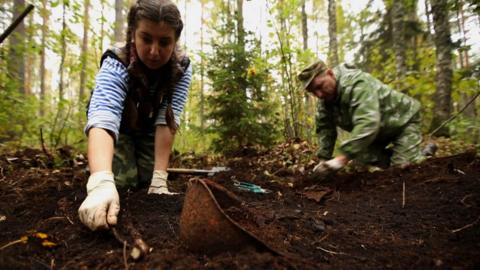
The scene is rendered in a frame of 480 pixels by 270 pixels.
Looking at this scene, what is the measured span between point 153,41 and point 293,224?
1549 mm

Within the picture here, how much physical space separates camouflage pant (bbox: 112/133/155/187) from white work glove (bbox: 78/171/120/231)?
1434 millimetres

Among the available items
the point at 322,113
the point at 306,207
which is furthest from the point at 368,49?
the point at 306,207

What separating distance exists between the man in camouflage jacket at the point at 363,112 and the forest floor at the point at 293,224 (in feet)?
1.34

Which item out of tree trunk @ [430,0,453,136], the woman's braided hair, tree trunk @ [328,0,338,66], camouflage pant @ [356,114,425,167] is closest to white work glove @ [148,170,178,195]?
the woman's braided hair

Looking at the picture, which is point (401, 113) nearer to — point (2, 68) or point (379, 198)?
point (379, 198)

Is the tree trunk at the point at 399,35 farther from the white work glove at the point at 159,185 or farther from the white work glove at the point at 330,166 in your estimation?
the white work glove at the point at 159,185

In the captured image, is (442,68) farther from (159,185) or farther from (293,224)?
(159,185)

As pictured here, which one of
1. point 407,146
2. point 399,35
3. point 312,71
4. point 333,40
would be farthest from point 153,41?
point 333,40

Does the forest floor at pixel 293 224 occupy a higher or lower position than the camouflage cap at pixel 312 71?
lower

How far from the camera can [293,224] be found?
1815mm

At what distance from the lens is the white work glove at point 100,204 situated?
1.50 metres

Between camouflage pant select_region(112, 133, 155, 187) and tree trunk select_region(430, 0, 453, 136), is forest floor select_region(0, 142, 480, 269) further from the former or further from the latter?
tree trunk select_region(430, 0, 453, 136)

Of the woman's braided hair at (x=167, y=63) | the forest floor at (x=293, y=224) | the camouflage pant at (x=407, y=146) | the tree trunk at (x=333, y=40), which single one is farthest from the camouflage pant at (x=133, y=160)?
the tree trunk at (x=333, y=40)

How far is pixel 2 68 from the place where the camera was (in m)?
4.30
